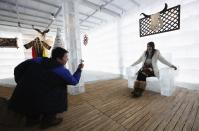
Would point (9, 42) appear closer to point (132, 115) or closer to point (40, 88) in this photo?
point (40, 88)

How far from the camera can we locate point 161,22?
2.92 meters

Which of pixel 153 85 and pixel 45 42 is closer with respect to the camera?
pixel 153 85

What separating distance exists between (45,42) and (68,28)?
1.22 metres

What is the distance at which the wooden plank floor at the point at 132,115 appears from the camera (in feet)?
4.24

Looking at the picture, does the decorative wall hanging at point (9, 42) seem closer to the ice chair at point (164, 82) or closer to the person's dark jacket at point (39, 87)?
the person's dark jacket at point (39, 87)

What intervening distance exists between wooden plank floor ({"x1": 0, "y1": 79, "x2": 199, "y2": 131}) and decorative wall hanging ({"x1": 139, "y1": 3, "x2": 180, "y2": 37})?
171 centimetres

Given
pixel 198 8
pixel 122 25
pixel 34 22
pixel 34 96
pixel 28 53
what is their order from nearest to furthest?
1. pixel 34 96
2. pixel 198 8
3. pixel 122 25
4. pixel 34 22
5. pixel 28 53

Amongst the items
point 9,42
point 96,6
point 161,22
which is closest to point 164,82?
point 161,22

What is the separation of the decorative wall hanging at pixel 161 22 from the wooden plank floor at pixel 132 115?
5.62ft

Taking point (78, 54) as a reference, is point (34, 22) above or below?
above

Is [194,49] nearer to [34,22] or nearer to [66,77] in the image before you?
[66,77]

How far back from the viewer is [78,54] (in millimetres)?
2646

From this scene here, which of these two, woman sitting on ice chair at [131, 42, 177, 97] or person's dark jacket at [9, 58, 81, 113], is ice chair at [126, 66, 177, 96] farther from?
person's dark jacket at [9, 58, 81, 113]

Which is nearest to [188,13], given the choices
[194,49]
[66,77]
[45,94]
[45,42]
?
[194,49]
